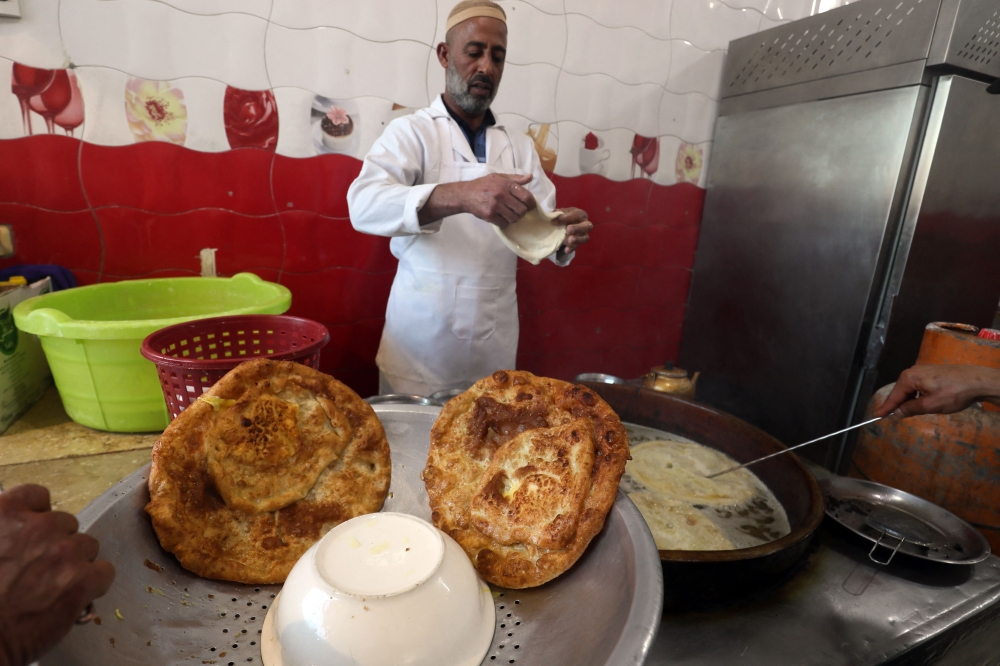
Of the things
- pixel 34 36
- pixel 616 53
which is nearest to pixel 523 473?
pixel 34 36

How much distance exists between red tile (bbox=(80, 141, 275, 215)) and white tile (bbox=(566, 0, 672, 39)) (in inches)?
66.4

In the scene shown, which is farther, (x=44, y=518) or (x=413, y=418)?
(x=413, y=418)

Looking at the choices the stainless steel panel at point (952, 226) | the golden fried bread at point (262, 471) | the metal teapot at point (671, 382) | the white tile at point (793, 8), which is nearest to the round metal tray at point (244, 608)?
the golden fried bread at point (262, 471)

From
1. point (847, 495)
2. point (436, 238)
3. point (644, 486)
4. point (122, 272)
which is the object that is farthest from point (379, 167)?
point (847, 495)

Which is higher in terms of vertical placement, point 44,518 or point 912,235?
point 912,235

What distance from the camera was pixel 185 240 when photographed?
6.56 ft

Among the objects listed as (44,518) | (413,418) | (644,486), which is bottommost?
(644,486)

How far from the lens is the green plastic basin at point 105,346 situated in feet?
4.05

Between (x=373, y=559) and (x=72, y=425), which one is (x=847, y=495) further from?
(x=72, y=425)

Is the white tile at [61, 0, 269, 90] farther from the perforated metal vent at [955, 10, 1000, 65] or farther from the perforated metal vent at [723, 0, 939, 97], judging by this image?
the perforated metal vent at [955, 10, 1000, 65]

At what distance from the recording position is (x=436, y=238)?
2.06m

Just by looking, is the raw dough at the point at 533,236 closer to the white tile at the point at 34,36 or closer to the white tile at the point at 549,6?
the white tile at the point at 549,6

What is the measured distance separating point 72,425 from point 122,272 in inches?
28.2

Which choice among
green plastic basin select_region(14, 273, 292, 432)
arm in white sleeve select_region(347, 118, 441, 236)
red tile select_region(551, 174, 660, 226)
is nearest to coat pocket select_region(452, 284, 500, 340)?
arm in white sleeve select_region(347, 118, 441, 236)
